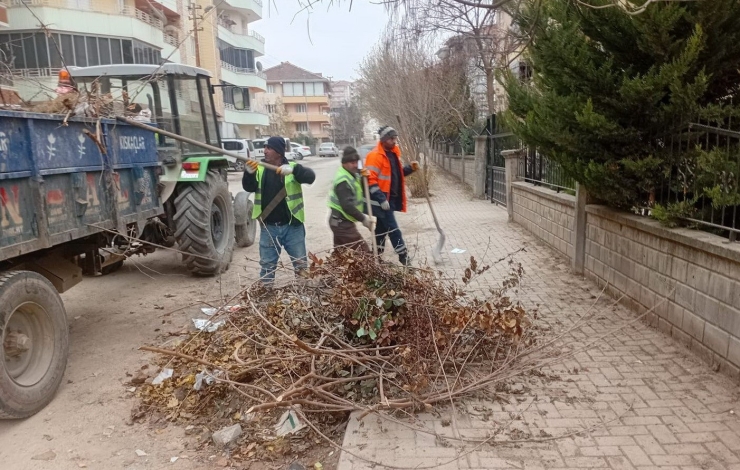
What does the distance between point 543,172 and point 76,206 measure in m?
7.02

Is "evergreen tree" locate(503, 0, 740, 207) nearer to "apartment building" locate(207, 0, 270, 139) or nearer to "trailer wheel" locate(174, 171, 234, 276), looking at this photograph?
"trailer wheel" locate(174, 171, 234, 276)

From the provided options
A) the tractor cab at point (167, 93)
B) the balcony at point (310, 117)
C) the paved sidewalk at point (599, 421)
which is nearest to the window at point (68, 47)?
the tractor cab at point (167, 93)

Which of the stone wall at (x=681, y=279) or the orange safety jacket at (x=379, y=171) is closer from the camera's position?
the stone wall at (x=681, y=279)

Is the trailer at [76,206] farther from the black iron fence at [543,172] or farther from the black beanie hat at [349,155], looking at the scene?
the black iron fence at [543,172]

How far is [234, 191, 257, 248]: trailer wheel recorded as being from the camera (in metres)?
9.25

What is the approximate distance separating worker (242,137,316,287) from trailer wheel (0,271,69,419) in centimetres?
202

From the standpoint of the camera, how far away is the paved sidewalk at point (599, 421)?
2.92 meters

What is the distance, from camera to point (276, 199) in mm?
5734

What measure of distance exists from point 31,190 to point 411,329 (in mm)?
2770

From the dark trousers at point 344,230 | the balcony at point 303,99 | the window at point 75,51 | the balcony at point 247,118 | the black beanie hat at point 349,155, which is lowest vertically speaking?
the dark trousers at point 344,230

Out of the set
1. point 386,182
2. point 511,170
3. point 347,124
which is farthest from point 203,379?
point 347,124

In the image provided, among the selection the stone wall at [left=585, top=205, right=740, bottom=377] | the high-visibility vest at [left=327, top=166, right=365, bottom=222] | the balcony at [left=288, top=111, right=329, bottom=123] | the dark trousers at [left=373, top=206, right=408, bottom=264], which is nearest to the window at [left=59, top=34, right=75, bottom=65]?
the dark trousers at [left=373, top=206, right=408, bottom=264]

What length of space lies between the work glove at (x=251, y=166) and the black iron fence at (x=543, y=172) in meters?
3.48

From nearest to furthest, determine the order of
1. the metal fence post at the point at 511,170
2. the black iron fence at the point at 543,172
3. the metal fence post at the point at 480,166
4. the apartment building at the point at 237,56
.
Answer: the black iron fence at the point at 543,172
the metal fence post at the point at 511,170
the metal fence post at the point at 480,166
the apartment building at the point at 237,56
